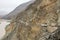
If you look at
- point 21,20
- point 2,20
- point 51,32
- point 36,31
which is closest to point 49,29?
point 51,32

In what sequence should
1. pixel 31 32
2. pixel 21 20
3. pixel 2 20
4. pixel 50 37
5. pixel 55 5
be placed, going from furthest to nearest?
pixel 2 20 < pixel 21 20 < pixel 31 32 < pixel 55 5 < pixel 50 37

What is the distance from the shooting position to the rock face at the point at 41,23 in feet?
16.6

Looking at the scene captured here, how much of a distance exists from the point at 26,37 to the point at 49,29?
3.26 ft

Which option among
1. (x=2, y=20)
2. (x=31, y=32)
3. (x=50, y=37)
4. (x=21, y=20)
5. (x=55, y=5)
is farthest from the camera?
(x=2, y=20)

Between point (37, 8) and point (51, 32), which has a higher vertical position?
point (37, 8)

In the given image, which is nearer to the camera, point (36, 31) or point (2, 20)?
point (36, 31)

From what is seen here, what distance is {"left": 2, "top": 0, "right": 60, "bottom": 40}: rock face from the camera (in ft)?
16.6

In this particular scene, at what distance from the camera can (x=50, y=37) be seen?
16.2 feet

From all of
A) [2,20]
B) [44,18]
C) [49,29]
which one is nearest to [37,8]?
[44,18]

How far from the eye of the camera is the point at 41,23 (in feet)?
17.9

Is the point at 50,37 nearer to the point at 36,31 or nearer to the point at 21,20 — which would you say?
the point at 36,31

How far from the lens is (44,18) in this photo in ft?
17.8

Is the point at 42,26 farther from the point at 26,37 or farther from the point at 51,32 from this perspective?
the point at 26,37

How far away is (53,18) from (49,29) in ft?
0.97
